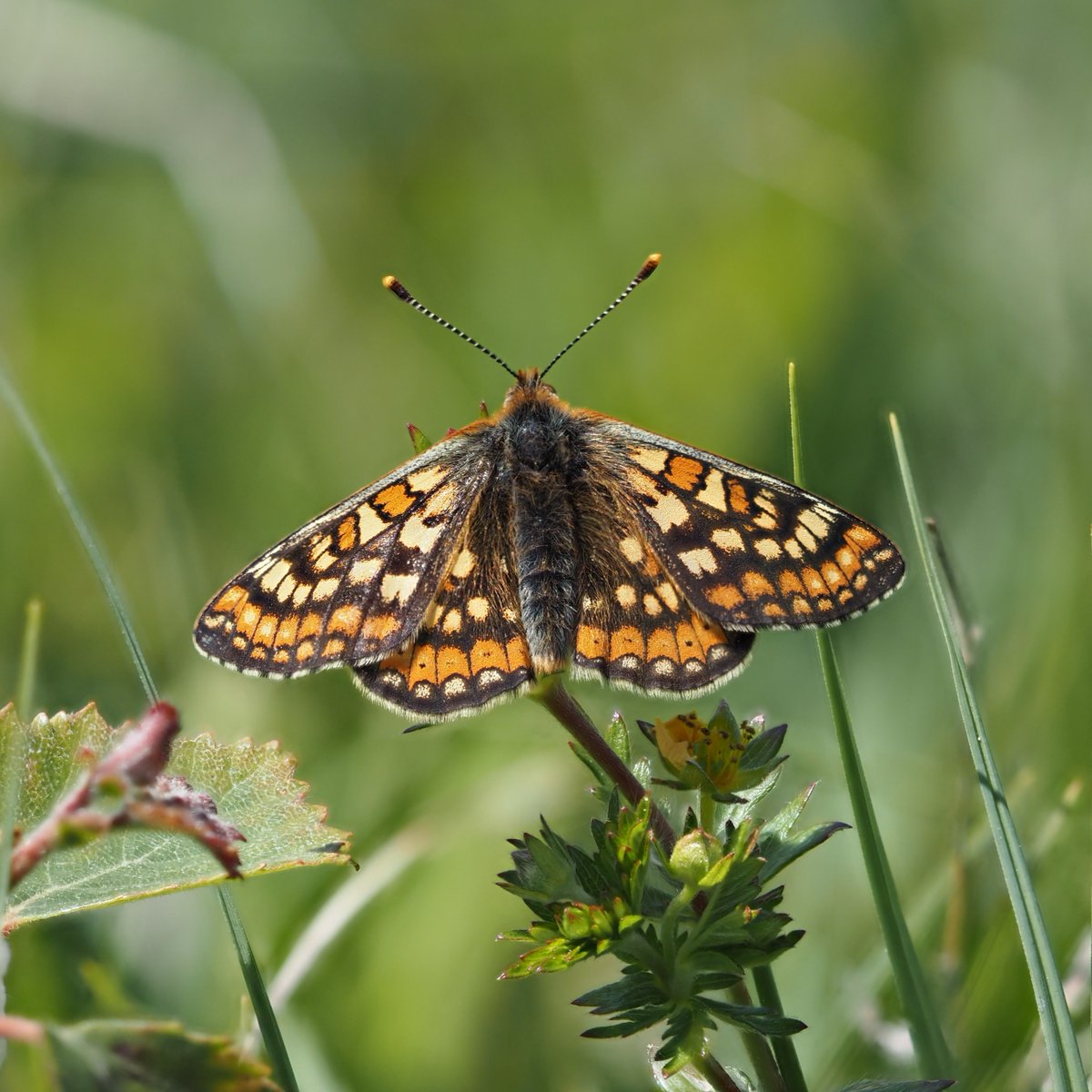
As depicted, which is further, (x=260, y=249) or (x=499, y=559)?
(x=260, y=249)

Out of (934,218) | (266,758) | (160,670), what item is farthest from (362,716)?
(934,218)

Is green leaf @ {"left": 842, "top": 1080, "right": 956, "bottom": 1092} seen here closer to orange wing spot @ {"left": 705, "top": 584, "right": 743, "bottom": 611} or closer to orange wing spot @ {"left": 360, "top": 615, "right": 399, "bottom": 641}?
orange wing spot @ {"left": 705, "top": 584, "right": 743, "bottom": 611}

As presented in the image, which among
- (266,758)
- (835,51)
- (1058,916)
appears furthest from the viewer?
(835,51)

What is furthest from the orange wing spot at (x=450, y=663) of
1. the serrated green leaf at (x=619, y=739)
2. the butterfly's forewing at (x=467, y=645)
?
the serrated green leaf at (x=619, y=739)

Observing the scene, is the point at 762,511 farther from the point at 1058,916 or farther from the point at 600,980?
the point at 600,980

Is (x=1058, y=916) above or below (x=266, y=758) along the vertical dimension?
below

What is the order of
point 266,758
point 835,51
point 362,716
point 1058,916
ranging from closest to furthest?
1. point 266,758
2. point 1058,916
3. point 362,716
4. point 835,51

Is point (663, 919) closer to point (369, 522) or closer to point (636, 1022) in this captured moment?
point (636, 1022)

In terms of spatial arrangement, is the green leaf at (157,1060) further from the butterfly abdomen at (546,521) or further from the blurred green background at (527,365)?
the blurred green background at (527,365)
